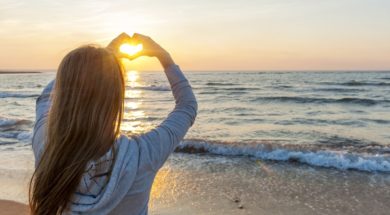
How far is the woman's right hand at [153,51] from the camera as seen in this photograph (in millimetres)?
1609

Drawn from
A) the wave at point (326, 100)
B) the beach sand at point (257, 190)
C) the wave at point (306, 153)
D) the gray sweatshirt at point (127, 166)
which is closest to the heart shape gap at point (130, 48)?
the gray sweatshirt at point (127, 166)

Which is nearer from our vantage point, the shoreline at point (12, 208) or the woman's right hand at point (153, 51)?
the woman's right hand at point (153, 51)

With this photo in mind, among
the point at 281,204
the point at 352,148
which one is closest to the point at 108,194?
the point at 281,204

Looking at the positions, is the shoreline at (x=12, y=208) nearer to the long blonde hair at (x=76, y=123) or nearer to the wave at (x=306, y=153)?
the long blonde hair at (x=76, y=123)

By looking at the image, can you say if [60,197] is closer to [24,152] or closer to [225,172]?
[225,172]

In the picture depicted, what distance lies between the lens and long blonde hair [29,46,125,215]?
126cm

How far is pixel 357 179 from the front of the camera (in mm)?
7316

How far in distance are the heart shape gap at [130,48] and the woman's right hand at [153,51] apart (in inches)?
0.6

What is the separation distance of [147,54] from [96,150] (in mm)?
473

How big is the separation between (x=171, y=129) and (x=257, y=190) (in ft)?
16.9

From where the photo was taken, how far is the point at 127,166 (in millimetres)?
1320

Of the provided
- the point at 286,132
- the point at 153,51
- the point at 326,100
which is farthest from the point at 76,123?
the point at 326,100

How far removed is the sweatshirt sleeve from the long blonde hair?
0.11 m

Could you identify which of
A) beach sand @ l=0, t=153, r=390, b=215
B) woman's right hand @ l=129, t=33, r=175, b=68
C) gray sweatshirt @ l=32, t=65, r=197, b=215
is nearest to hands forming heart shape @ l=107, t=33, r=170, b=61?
woman's right hand @ l=129, t=33, r=175, b=68
